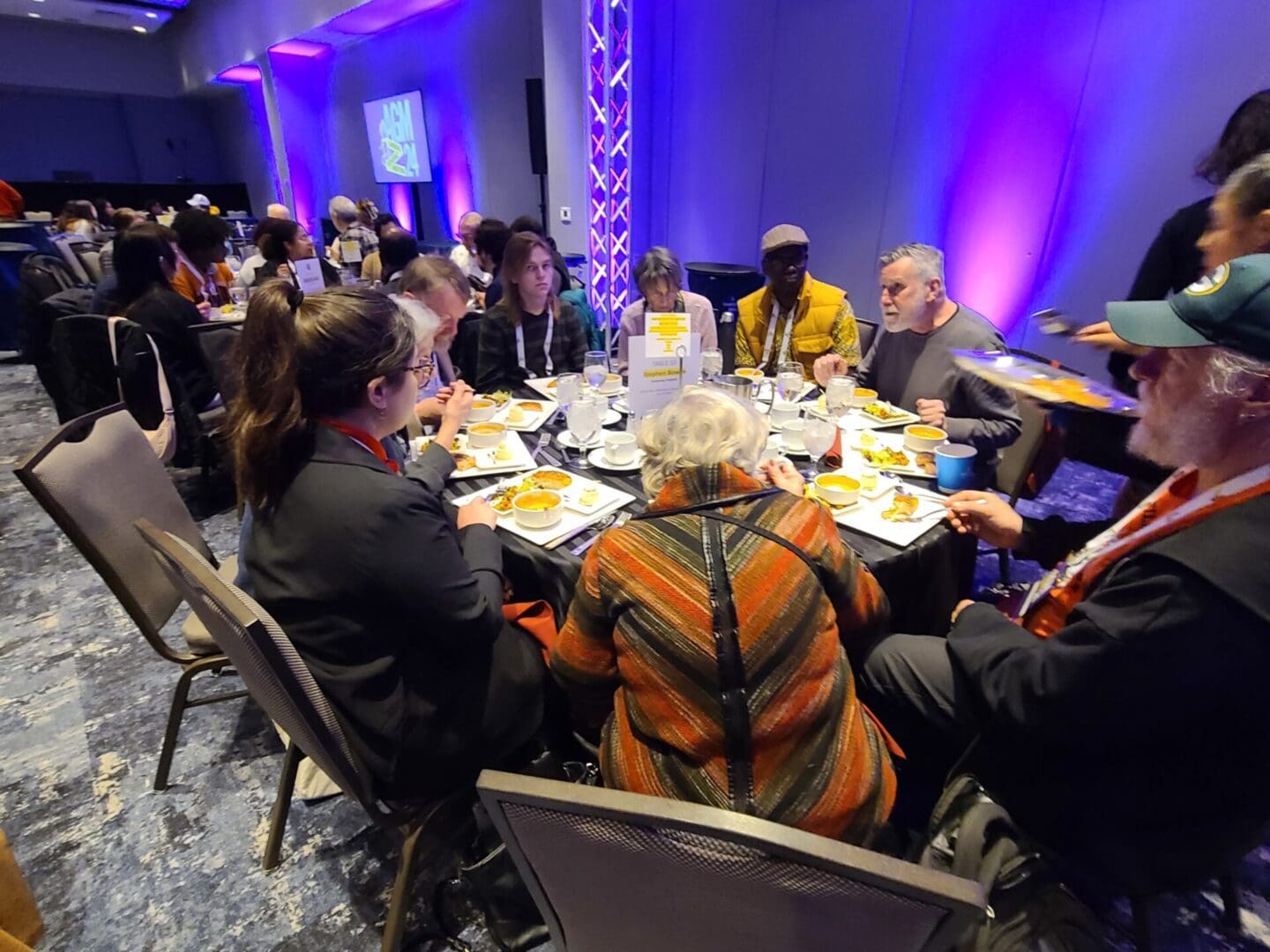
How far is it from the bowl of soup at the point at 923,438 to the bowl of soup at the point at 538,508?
1.18 metres

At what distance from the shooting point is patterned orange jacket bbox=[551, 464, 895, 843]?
37.9 inches

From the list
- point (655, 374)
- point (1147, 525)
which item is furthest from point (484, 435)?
point (1147, 525)

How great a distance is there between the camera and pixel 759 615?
3.20 feet

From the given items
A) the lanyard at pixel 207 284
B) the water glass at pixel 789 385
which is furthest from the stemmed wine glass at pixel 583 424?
the lanyard at pixel 207 284

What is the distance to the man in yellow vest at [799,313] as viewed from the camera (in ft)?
10.2

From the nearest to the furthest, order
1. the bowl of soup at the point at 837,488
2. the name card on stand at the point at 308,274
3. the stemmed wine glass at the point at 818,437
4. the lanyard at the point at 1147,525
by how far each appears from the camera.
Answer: the lanyard at the point at 1147,525 → the bowl of soup at the point at 837,488 → the stemmed wine glass at the point at 818,437 → the name card on stand at the point at 308,274

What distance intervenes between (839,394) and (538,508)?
4.14ft

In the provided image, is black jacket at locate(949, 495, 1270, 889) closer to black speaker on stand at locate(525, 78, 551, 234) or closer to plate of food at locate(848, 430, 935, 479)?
plate of food at locate(848, 430, 935, 479)

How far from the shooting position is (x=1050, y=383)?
1490mm

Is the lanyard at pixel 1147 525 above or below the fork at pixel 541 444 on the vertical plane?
above

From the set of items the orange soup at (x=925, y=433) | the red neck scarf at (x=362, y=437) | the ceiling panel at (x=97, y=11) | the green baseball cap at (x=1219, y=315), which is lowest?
the orange soup at (x=925, y=433)

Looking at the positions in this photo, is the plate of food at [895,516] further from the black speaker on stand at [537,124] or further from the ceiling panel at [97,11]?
the ceiling panel at [97,11]

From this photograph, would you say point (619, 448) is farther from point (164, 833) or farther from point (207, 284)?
point (207, 284)

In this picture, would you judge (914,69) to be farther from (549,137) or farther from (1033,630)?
(1033,630)
